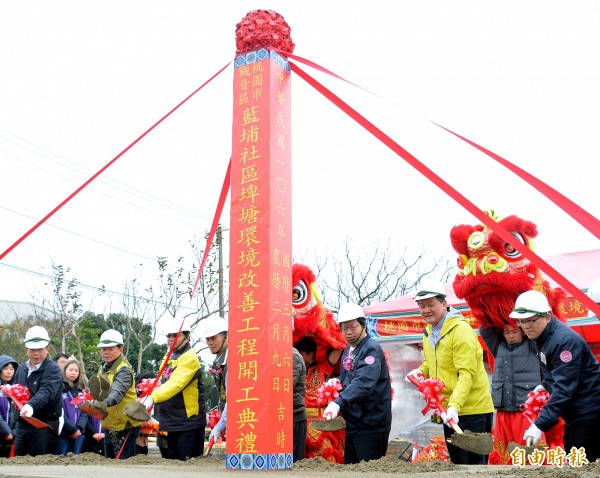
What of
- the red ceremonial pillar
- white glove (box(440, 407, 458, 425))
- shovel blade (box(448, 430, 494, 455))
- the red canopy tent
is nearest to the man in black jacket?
the red ceremonial pillar

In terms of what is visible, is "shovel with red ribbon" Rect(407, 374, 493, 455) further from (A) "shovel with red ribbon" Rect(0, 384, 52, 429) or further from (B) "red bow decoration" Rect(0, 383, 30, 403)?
(B) "red bow decoration" Rect(0, 383, 30, 403)

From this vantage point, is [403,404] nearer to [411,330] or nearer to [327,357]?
[411,330]

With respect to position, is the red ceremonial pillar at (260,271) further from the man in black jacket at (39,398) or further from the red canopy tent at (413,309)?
the red canopy tent at (413,309)

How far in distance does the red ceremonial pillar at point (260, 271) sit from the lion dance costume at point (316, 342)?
264 cm

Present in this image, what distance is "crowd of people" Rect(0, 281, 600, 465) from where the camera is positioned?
4.73 m

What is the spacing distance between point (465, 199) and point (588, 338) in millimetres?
5649

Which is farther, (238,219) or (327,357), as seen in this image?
(327,357)

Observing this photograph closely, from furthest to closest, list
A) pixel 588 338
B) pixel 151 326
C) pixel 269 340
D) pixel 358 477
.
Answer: pixel 151 326, pixel 588 338, pixel 269 340, pixel 358 477

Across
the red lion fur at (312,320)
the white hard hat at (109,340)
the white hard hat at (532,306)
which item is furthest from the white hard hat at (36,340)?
the white hard hat at (532,306)

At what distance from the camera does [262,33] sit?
5289 mm

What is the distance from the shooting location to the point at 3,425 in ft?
26.3

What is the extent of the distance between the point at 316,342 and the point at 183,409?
194cm

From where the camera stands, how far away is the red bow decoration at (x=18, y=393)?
22.3 ft

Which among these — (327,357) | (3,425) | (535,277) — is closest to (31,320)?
(3,425)
